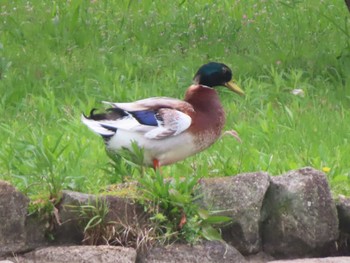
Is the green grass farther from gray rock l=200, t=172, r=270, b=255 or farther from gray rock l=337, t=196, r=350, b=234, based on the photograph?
gray rock l=200, t=172, r=270, b=255

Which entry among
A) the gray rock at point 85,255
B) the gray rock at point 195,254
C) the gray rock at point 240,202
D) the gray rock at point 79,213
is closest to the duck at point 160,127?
the gray rock at point 240,202

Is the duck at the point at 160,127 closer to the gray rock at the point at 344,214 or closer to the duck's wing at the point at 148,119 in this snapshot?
the duck's wing at the point at 148,119

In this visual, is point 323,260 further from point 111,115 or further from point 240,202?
point 111,115

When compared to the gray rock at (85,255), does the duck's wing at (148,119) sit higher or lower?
higher

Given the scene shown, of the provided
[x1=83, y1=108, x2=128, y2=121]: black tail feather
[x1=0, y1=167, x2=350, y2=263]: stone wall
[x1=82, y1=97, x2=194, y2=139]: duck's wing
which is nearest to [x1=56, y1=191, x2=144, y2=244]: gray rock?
[x1=0, y1=167, x2=350, y2=263]: stone wall

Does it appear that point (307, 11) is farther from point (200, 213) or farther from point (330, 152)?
point (200, 213)

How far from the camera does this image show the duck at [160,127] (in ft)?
19.9

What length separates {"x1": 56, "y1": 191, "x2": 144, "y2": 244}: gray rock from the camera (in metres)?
5.61

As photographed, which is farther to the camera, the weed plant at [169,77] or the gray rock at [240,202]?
the weed plant at [169,77]

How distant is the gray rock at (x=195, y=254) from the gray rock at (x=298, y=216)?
0.29 meters

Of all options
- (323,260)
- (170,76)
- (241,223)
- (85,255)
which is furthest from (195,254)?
(170,76)

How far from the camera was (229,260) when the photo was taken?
571cm

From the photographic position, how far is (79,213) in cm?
560

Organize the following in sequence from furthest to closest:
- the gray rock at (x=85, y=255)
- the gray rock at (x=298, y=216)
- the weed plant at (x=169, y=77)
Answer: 1. the weed plant at (x=169, y=77)
2. the gray rock at (x=298, y=216)
3. the gray rock at (x=85, y=255)
